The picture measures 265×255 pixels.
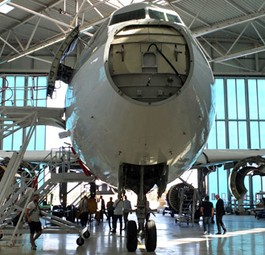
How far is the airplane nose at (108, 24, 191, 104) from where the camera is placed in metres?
5.81

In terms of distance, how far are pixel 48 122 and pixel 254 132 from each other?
85.1 feet

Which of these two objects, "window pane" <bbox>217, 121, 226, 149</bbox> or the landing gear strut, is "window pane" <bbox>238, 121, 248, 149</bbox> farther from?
the landing gear strut

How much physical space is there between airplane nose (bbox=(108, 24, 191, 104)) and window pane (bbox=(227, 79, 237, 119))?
2870 cm

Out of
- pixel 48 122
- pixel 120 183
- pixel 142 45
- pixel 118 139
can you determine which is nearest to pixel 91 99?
pixel 118 139

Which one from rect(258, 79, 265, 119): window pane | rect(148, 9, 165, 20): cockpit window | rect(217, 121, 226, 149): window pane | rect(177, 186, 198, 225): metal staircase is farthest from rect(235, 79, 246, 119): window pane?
rect(148, 9, 165, 20): cockpit window

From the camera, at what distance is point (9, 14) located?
85.1 ft

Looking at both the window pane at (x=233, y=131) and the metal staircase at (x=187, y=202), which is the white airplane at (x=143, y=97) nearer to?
the metal staircase at (x=187, y=202)

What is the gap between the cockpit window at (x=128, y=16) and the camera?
7.19 meters

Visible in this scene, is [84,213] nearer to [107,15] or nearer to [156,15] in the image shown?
[156,15]

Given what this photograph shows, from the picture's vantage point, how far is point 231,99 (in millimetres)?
33969

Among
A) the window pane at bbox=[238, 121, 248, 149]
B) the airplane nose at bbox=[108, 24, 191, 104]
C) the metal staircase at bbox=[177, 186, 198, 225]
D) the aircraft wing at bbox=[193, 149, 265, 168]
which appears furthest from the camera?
the window pane at bbox=[238, 121, 248, 149]

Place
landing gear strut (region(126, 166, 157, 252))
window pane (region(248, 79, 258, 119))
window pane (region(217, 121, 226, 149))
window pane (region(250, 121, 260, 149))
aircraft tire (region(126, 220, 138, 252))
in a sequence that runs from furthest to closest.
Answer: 1. window pane (region(248, 79, 258, 119))
2. window pane (region(250, 121, 260, 149))
3. window pane (region(217, 121, 226, 149))
4. aircraft tire (region(126, 220, 138, 252))
5. landing gear strut (region(126, 166, 157, 252))

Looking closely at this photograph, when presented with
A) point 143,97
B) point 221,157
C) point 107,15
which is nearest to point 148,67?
point 143,97

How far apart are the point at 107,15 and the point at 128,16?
17707 millimetres
